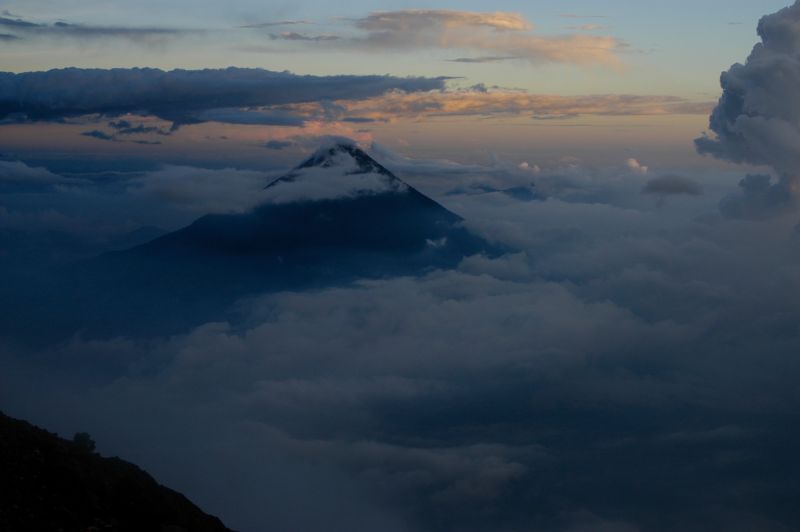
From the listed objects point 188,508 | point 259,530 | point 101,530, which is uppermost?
point 101,530

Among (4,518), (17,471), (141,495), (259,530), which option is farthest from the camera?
(259,530)

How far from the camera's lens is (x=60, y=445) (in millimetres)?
73750

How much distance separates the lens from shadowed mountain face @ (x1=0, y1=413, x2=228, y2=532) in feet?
194

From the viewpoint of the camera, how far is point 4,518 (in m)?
56.6

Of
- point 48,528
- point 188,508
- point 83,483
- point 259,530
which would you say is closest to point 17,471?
point 83,483

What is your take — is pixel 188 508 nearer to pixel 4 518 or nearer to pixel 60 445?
pixel 60 445

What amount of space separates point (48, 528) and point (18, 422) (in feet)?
74.0

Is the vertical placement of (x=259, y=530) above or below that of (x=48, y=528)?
below

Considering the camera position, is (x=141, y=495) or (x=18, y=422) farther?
(x=18, y=422)

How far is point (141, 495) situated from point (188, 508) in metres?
4.78

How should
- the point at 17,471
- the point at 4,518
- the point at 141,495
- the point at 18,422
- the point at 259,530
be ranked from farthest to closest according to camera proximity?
the point at 259,530 < the point at 18,422 < the point at 141,495 < the point at 17,471 < the point at 4,518

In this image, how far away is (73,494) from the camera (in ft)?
210

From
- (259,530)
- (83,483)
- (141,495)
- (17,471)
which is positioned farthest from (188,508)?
(259,530)

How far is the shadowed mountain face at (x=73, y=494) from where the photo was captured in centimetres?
5900
